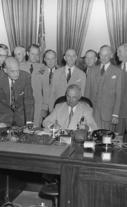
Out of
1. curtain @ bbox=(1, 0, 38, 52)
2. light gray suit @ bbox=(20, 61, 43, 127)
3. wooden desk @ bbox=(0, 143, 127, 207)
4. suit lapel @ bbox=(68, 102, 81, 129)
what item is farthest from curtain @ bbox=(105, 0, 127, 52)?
wooden desk @ bbox=(0, 143, 127, 207)

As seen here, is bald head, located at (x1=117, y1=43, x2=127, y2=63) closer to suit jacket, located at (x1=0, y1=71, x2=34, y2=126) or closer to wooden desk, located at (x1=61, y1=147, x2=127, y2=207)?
suit jacket, located at (x1=0, y1=71, x2=34, y2=126)

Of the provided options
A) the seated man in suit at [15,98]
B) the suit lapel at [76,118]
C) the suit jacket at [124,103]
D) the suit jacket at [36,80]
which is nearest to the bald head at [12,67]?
the seated man in suit at [15,98]

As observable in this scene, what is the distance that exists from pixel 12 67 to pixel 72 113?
994mm

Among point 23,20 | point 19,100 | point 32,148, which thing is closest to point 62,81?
point 19,100

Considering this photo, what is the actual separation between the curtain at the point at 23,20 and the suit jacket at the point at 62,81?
2.91m

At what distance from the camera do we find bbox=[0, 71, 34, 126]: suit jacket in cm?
414

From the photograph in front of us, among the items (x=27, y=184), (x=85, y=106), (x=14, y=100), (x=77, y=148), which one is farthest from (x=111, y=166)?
(x=14, y=100)

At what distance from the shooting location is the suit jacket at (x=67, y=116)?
384 cm

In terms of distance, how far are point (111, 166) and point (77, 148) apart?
519mm

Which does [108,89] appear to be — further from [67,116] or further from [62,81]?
[67,116]

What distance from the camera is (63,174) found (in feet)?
8.36

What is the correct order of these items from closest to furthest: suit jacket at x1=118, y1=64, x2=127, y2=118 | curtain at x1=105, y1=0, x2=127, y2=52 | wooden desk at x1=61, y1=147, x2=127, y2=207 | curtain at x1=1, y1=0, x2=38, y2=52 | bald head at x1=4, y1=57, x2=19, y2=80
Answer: wooden desk at x1=61, y1=147, x2=127, y2=207
bald head at x1=4, y1=57, x2=19, y2=80
suit jacket at x1=118, y1=64, x2=127, y2=118
curtain at x1=105, y1=0, x2=127, y2=52
curtain at x1=1, y1=0, x2=38, y2=52

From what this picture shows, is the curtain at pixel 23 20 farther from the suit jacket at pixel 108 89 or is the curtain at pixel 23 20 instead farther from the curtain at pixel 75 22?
the suit jacket at pixel 108 89

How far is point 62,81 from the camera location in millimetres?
4953
